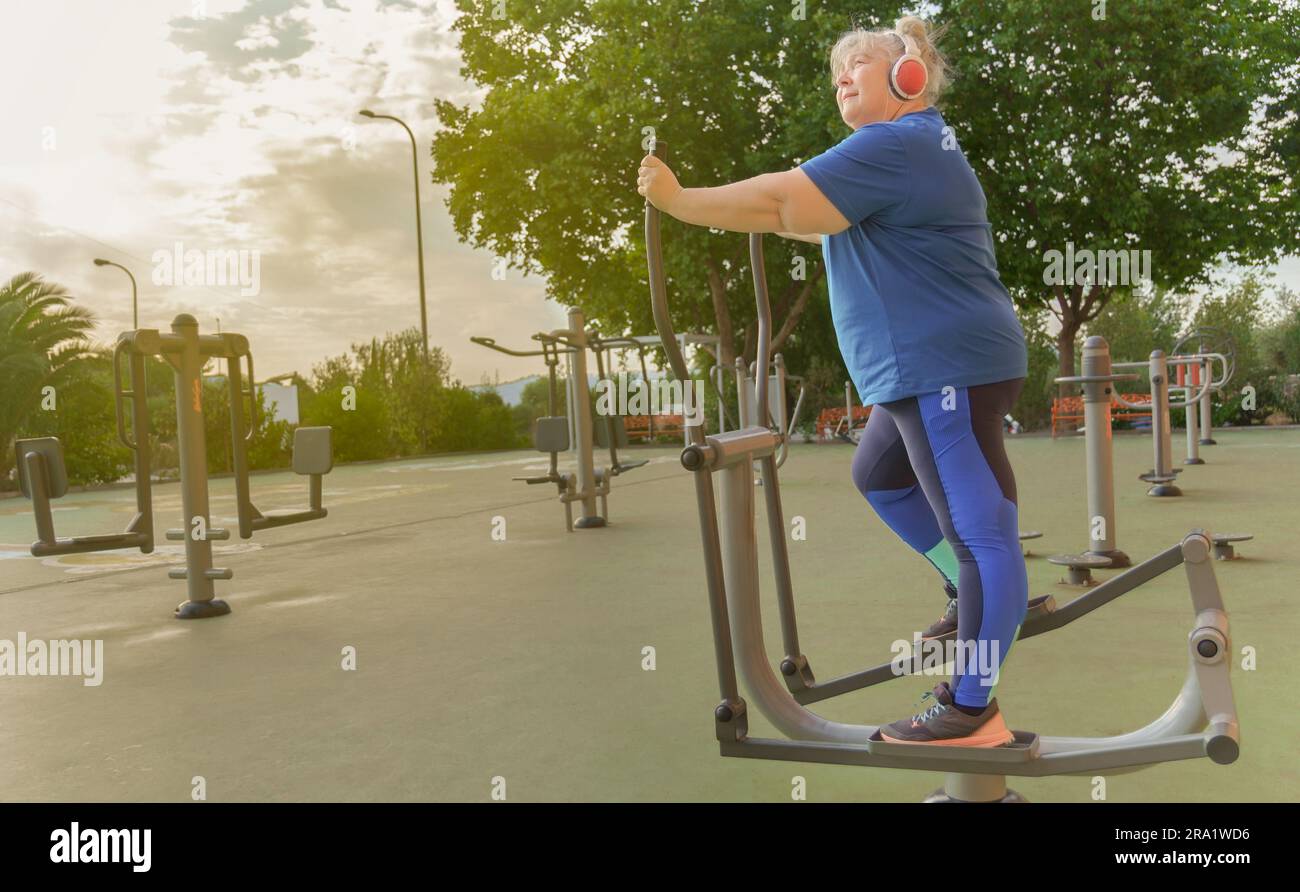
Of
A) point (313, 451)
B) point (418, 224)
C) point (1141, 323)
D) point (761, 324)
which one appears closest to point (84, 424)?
point (418, 224)

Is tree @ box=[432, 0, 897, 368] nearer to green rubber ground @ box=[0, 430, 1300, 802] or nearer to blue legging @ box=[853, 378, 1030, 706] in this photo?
green rubber ground @ box=[0, 430, 1300, 802]

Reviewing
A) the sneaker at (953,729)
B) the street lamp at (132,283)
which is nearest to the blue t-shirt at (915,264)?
the sneaker at (953,729)

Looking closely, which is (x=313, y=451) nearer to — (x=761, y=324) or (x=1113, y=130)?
(x=761, y=324)

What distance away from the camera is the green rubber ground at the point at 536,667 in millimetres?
2240

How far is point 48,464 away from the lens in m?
3.88

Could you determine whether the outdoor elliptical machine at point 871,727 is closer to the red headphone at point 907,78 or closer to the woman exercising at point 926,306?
the woman exercising at point 926,306

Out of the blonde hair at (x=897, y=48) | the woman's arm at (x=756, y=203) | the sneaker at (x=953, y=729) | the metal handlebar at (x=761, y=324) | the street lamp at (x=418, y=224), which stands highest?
the street lamp at (x=418, y=224)

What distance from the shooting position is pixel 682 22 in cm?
1689

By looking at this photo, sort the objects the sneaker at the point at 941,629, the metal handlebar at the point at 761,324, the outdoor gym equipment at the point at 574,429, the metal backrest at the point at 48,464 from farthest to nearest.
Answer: the outdoor gym equipment at the point at 574,429
the metal backrest at the point at 48,464
the sneaker at the point at 941,629
the metal handlebar at the point at 761,324

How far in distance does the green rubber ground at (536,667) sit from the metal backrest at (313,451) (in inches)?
23.2

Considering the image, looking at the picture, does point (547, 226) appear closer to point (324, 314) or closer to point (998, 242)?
point (324, 314)
